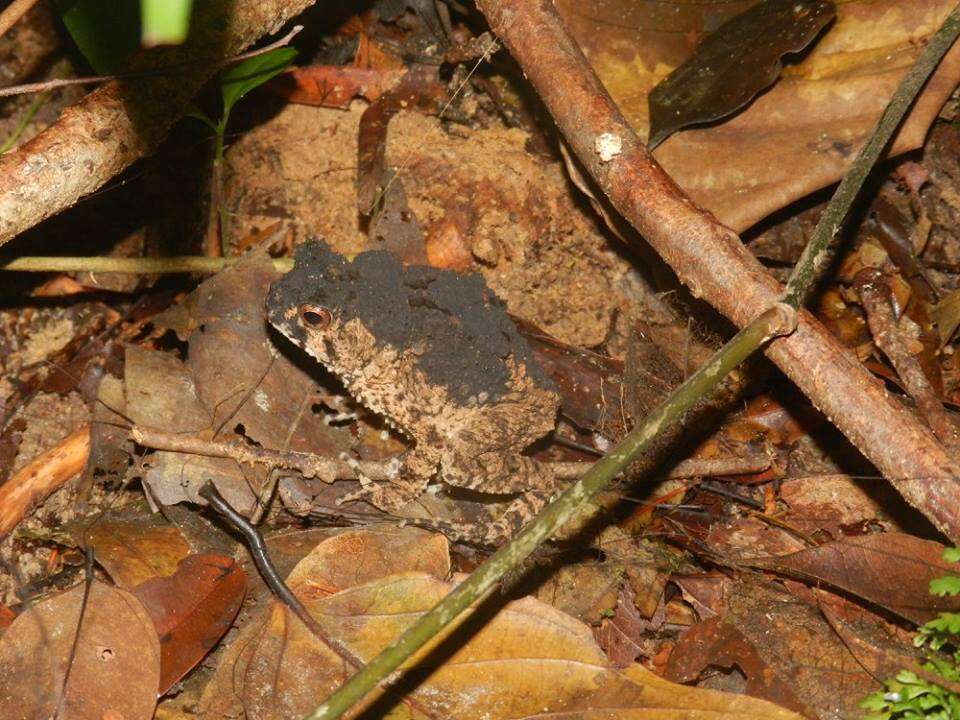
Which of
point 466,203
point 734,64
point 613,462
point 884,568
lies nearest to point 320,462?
point 466,203

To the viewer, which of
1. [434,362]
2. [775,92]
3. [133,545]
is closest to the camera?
[133,545]

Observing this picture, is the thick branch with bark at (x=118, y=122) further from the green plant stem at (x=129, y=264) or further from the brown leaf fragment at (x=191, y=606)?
the brown leaf fragment at (x=191, y=606)

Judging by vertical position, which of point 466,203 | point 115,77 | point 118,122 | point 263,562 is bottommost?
point 263,562

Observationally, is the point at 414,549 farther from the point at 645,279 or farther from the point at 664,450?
the point at 645,279

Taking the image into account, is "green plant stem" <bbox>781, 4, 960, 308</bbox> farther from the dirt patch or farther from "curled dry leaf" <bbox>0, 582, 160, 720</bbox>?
"curled dry leaf" <bbox>0, 582, 160, 720</bbox>

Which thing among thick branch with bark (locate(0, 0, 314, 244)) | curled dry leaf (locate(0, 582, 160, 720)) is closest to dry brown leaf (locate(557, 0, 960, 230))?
thick branch with bark (locate(0, 0, 314, 244))

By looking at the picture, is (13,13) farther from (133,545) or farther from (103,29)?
(133,545)

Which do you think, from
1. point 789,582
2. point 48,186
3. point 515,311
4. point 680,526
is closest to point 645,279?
point 515,311
